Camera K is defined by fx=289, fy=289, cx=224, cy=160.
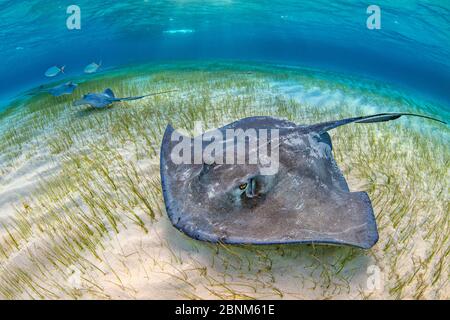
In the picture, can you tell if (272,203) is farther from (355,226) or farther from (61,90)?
(61,90)

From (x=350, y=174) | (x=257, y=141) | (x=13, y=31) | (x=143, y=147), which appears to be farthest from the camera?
(x=13, y=31)

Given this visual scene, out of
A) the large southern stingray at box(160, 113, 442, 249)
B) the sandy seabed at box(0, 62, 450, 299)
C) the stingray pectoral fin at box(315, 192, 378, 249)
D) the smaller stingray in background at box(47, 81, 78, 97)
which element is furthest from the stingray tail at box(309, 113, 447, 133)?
the smaller stingray in background at box(47, 81, 78, 97)

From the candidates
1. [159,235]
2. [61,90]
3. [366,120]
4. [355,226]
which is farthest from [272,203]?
[61,90]

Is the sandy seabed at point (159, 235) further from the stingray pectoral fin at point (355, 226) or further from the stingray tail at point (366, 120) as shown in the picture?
Answer: the stingray tail at point (366, 120)

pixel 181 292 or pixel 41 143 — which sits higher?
pixel 181 292

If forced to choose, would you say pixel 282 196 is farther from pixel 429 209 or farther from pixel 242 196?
pixel 429 209

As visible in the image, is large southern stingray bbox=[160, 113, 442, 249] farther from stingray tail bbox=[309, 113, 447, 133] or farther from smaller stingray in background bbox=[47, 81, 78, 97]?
smaller stingray in background bbox=[47, 81, 78, 97]

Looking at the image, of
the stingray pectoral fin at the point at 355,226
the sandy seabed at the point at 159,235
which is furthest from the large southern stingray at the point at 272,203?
the sandy seabed at the point at 159,235
